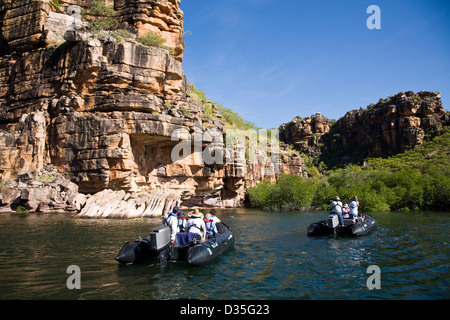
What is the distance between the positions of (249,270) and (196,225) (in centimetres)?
251

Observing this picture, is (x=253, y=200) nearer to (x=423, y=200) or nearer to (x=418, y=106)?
(x=423, y=200)

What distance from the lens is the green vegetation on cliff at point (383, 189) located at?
29.0m

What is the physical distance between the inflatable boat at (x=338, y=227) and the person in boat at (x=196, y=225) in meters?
6.37

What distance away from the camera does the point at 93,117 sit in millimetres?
28969

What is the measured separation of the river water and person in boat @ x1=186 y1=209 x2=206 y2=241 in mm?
1162

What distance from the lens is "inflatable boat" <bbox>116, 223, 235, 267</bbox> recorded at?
361 inches

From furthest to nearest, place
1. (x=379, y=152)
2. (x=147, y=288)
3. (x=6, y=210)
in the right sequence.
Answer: (x=379, y=152)
(x=6, y=210)
(x=147, y=288)

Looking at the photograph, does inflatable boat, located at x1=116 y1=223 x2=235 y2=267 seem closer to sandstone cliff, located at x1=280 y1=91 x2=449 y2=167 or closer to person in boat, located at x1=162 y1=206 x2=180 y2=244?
person in boat, located at x1=162 y1=206 x2=180 y2=244

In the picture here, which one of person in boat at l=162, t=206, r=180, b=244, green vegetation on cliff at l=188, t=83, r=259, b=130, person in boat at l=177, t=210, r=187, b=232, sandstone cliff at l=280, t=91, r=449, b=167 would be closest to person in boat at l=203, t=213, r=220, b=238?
person in boat at l=177, t=210, r=187, b=232

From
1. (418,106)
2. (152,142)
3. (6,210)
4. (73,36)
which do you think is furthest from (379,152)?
(6,210)

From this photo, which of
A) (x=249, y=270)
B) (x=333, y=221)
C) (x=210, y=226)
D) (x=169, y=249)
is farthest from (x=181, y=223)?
(x=333, y=221)

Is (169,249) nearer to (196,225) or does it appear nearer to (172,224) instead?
(172,224)
